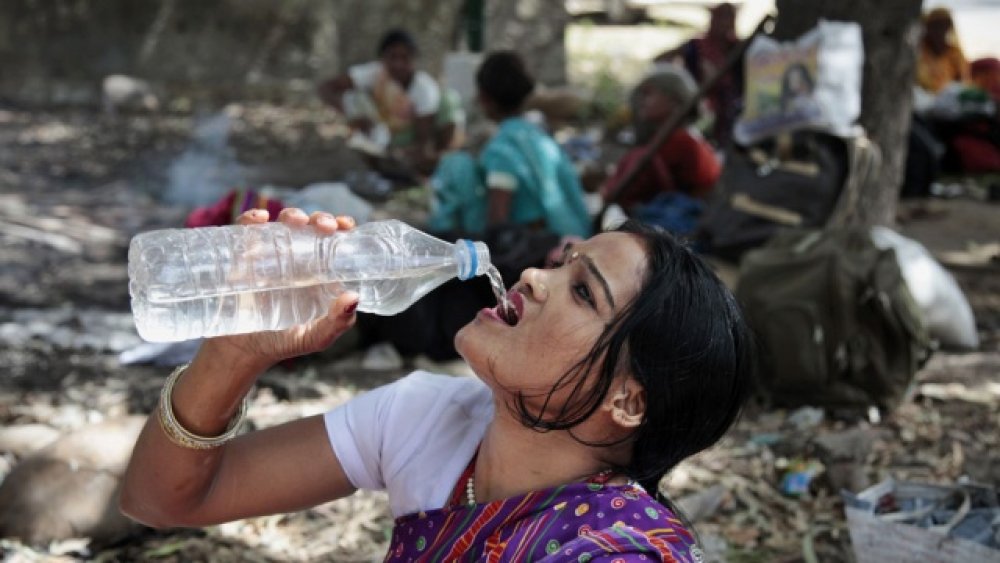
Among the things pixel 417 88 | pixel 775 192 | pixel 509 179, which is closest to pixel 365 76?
pixel 417 88

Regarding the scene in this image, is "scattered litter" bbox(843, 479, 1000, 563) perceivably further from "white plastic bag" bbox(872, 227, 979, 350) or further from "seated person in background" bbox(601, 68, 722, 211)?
"seated person in background" bbox(601, 68, 722, 211)

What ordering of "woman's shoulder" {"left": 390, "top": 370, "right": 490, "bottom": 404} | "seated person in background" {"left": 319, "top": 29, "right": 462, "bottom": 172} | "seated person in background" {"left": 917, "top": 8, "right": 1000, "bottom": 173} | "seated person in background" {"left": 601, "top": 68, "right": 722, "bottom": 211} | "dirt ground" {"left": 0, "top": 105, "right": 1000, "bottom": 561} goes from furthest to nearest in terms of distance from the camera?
1. "seated person in background" {"left": 917, "top": 8, "right": 1000, "bottom": 173}
2. "seated person in background" {"left": 319, "top": 29, "right": 462, "bottom": 172}
3. "seated person in background" {"left": 601, "top": 68, "right": 722, "bottom": 211}
4. "dirt ground" {"left": 0, "top": 105, "right": 1000, "bottom": 561}
5. "woman's shoulder" {"left": 390, "top": 370, "right": 490, "bottom": 404}

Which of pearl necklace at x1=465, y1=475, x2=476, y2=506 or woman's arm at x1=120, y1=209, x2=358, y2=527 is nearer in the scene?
woman's arm at x1=120, y1=209, x2=358, y2=527

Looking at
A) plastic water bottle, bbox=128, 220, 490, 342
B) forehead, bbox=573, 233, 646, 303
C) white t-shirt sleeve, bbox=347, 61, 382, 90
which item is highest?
forehead, bbox=573, 233, 646, 303

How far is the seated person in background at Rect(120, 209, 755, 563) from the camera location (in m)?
2.05

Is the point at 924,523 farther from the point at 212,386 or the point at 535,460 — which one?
the point at 212,386

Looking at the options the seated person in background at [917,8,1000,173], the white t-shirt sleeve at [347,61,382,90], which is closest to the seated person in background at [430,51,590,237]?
the white t-shirt sleeve at [347,61,382,90]

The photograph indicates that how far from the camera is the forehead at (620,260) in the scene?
2088mm

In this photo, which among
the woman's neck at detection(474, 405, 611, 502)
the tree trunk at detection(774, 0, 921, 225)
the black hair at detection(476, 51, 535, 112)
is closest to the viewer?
the woman's neck at detection(474, 405, 611, 502)

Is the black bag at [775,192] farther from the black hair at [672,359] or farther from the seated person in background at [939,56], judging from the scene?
the seated person in background at [939,56]

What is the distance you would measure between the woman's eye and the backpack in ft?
8.83

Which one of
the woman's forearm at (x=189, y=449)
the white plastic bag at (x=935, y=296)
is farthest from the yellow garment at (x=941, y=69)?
the woman's forearm at (x=189, y=449)

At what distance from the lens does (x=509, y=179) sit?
20.9 feet

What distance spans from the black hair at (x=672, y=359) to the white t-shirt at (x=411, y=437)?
9.1 inches
